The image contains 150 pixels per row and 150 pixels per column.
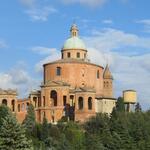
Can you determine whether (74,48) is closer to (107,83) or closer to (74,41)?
(74,41)

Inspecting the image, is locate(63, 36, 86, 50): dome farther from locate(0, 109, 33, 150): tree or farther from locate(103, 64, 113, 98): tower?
locate(0, 109, 33, 150): tree

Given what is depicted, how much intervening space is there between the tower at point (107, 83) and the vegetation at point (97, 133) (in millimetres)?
11399

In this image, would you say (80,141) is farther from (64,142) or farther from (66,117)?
(66,117)

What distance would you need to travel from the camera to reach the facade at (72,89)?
243 ft

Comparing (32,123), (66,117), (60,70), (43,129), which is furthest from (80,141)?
(60,70)

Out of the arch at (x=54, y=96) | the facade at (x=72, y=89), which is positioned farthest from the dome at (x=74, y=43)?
the arch at (x=54, y=96)

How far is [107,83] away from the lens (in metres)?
82.6

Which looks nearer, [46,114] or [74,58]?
[46,114]

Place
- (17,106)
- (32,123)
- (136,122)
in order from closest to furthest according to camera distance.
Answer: (136,122) < (32,123) < (17,106)

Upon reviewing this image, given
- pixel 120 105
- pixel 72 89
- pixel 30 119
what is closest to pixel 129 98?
pixel 120 105

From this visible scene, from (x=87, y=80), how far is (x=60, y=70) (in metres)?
3.77

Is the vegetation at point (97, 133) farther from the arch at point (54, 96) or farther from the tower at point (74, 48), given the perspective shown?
the tower at point (74, 48)

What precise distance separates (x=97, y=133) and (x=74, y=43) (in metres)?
22.9

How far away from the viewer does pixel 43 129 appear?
59.9 metres
